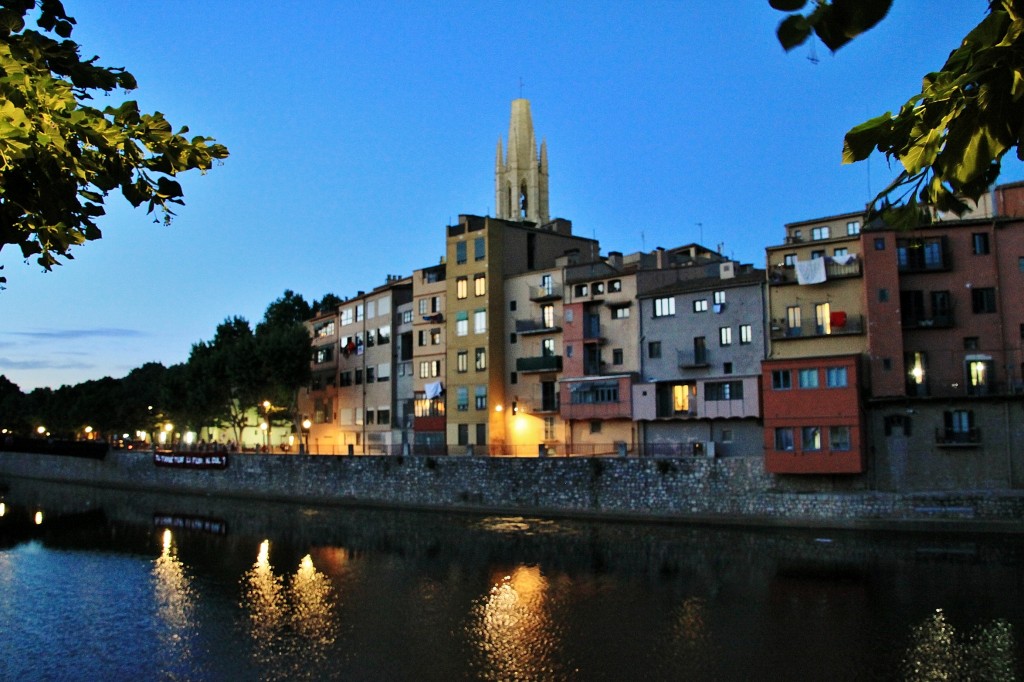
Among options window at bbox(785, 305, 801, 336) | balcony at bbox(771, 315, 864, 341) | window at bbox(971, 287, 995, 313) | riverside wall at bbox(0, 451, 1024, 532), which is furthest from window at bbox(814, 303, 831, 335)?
riverside wall at bbox(0, 451, 1024, 532)

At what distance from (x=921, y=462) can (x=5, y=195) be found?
41.6m

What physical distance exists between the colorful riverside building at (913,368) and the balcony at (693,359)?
23.6 feet

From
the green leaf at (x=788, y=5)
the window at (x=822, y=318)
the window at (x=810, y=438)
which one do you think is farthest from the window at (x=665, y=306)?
the green leaf at (x=788, y=5)

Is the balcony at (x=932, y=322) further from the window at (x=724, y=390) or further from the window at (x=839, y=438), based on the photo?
the window at (x=724, y=390)

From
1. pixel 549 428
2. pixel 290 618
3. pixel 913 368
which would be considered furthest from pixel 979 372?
pixel 290 618

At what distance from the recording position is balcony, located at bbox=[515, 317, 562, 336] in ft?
197

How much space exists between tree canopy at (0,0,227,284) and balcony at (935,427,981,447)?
4041 centimetres

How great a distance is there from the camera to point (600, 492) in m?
47.0

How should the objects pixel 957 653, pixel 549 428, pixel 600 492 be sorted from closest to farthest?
1. pixel 957 653
2. pixel 600 492
3. pixel 549 428

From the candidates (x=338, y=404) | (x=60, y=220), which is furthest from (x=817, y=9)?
(x=338, y=404)

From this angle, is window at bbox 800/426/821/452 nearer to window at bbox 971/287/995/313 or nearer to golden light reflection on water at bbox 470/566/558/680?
window at bbox 971/287/995/313

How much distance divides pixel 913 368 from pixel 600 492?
18029mm

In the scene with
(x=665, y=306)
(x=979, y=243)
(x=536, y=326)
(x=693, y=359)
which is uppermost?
(x=979, y=243)

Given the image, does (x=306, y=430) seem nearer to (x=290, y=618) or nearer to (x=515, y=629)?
(x=290, y=618)
